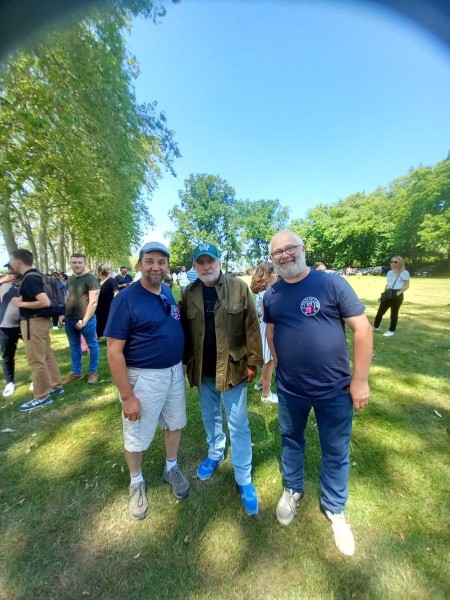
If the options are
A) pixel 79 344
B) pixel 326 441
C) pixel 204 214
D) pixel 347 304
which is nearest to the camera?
pixel 347 304

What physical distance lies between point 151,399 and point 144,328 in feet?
2.09

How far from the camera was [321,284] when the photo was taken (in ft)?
6.12

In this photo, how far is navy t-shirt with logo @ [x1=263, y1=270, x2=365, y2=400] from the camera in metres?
1.84

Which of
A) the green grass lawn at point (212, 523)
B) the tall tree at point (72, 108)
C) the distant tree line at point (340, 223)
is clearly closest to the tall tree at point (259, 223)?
the distant tree line at point (340, 223)

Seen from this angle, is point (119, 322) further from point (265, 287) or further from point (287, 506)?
point (265, 287)

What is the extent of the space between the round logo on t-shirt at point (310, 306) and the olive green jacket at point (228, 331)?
537mm

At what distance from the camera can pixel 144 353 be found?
6.90 feet

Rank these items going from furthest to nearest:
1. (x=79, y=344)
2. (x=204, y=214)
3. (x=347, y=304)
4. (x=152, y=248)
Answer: (x=204, y=214) → (x=79, y=344) → (x=152, y=248) → (x=347, y=304)

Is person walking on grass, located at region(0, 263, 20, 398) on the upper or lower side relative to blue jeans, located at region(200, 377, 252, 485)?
upper

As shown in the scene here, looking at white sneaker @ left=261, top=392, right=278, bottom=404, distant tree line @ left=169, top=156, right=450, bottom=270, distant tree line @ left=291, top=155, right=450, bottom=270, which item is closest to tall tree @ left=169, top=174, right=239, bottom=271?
distant tree line @ left=169, top=156, right=450, bottom=270

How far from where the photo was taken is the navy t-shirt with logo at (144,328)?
6.52 ft

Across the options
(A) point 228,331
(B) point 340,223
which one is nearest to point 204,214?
(B) point 340,223

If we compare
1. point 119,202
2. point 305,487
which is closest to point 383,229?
point 119,202

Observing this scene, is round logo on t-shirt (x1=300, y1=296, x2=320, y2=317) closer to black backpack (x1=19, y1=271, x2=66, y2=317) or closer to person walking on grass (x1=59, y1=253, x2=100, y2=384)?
black backpack (x1=19, y1=271, x2=66, y2=317)
